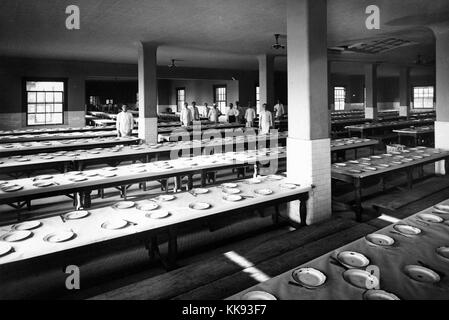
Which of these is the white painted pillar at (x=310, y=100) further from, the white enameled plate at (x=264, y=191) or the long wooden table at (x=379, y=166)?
the white enameled plate at (x=264, y=191)

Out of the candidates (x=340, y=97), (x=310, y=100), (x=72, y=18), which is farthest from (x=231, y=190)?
(x=340, y=97)

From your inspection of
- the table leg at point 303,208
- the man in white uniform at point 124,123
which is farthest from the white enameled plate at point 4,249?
the man in white uniform at point 124,123

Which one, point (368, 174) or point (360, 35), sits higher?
point (360, 35)

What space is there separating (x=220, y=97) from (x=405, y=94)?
10935mm

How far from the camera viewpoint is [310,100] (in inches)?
195

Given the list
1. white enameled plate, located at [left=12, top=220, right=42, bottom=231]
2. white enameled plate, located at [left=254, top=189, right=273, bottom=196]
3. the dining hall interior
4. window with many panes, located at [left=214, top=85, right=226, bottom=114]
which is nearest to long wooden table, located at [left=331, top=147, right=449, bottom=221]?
the dining hall interior

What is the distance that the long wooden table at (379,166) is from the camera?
5.39 metres

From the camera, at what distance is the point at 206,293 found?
3.14 m

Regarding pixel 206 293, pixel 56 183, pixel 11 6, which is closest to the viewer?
pixel 206 293

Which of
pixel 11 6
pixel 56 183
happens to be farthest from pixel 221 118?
pixel 56 183

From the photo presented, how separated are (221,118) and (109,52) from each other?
10.3 m

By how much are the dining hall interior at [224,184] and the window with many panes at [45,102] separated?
0.27m

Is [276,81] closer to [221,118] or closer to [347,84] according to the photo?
[221,118]
